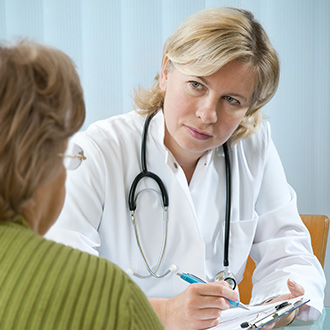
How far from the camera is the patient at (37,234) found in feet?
1.98

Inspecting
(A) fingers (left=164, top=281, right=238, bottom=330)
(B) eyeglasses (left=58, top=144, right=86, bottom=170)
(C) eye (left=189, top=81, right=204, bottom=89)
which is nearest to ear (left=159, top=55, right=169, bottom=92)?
(C) eye (left=189, top=81, right=204, bottom=89)

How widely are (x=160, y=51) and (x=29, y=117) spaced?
194 cm

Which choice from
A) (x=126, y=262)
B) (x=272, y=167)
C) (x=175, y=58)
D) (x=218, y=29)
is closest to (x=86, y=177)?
(x=126, y=262)

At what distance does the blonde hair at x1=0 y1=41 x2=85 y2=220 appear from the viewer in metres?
0.60

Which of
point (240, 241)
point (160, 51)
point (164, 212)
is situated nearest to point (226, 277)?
point (240, 241)

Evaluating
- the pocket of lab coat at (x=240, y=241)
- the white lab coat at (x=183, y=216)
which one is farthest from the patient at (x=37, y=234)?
the pocket of lab coat at (x=240, y=241)

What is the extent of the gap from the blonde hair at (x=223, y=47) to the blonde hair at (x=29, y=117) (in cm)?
74

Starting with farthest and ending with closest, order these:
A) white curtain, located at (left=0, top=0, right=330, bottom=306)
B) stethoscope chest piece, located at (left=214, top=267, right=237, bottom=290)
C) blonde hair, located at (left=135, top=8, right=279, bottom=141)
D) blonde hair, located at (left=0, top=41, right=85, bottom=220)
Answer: white curtain, located at (left=0, top=0, right=330, bottom=306) < stethoscope chest piece, located at (left=214, top=267, right=237, bottom=290) < blonde hair, located at (left=135, top=8, right=279, bottom=141) < blonde hair, located at (left=0, top=41, right=85, bottom=220)

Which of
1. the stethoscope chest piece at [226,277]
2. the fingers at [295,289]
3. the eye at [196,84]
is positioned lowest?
the stethoscope chest piece at [226,277]

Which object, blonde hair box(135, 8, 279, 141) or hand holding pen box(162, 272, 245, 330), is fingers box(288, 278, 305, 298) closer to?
hand holding pen box(162, 272, 245, 330)

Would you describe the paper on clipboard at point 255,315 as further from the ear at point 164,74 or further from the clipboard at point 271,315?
the ear at point 164,74

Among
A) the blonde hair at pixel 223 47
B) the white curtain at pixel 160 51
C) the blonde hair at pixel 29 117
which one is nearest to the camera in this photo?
the blonde hair at pixel 29 117

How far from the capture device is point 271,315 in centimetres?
118

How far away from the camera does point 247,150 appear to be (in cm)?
164
